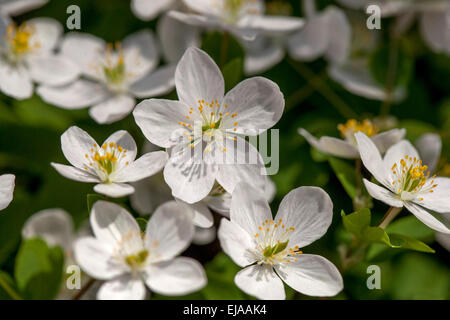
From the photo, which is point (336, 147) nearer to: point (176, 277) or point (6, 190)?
point (176, 277)

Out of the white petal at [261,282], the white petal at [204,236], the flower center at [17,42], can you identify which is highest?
the flower center at [17,42]

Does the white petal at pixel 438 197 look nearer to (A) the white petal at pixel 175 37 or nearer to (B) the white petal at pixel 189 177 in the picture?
(B) the white petal at pixel 189 177

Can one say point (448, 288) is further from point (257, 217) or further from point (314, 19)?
point (314, 19)

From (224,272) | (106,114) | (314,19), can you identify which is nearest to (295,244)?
(224,272)

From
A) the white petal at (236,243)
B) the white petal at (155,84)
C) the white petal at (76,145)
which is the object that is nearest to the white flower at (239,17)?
the white petal at (155,84)

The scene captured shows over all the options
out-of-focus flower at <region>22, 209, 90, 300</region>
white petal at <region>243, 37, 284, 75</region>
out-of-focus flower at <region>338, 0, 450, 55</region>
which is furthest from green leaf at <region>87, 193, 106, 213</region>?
out-of-focus flower at <region>338, 0, 450, 55</region>

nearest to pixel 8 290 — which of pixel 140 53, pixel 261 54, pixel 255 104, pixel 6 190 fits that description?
pixel 6 190
